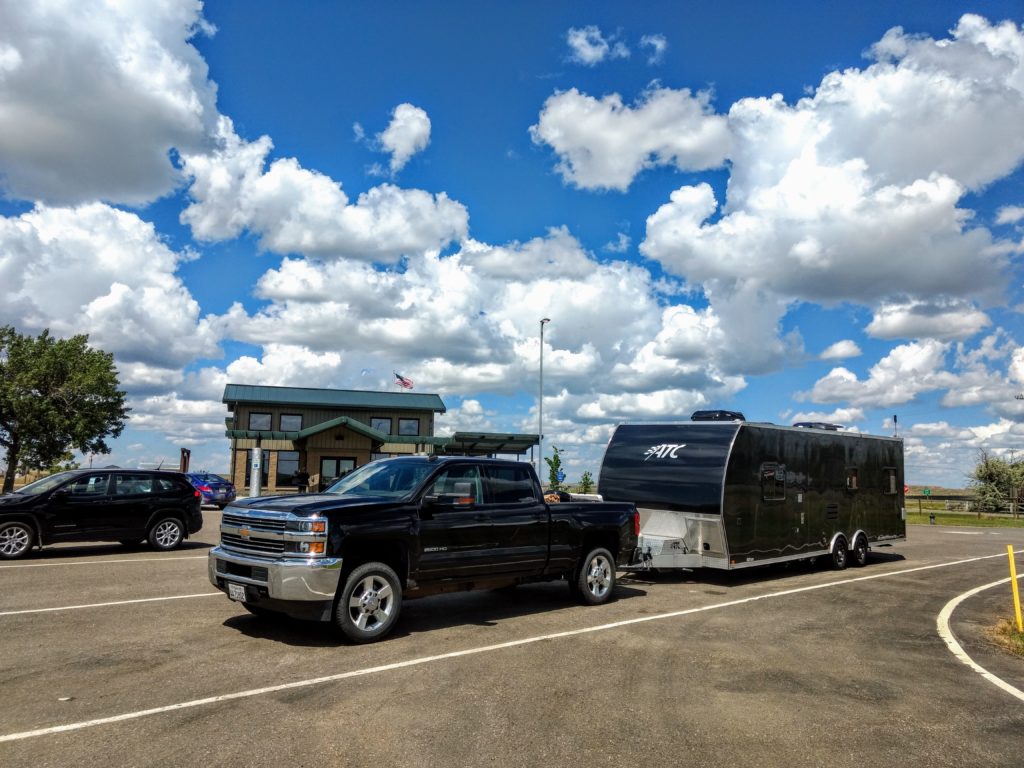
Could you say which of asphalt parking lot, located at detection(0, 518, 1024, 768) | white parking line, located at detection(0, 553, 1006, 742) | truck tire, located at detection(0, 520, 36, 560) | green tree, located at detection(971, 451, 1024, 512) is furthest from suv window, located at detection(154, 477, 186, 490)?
green tree, located at detection(971, 451, 1024, 512)

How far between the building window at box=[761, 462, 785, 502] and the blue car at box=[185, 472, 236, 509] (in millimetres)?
24634

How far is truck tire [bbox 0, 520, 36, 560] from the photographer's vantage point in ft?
44.3

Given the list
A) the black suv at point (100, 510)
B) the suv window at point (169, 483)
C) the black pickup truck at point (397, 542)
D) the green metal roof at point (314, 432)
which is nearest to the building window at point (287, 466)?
the green metal roof at point (314, 432)

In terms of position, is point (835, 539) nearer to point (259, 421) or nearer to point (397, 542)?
point (397, 542)

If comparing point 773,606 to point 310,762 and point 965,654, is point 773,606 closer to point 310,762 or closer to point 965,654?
point 965,654

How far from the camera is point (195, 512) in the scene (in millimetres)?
16266

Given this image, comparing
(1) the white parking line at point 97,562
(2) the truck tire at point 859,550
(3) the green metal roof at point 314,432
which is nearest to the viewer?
(1) the white parking line at point 97,562

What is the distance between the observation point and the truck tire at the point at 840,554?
15502 mm

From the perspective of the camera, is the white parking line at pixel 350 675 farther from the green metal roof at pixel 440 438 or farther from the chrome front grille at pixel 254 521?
the green metal roof at pixel 440 438

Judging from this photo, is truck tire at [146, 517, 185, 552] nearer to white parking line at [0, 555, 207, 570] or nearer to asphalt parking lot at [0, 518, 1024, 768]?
white parking line at [0, 555, 207, 570]

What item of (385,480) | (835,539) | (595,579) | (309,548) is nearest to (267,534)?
(309,548)

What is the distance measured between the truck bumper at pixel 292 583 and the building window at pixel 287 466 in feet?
118

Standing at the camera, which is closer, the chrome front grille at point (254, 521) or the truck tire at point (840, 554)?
the chrome front grille at point (254, 521)

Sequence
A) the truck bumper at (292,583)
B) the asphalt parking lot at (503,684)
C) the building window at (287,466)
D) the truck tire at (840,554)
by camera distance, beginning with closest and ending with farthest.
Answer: the asphalt parking lot at (503,684) < the truck bumper at (292,583) < the truck tire at (840,554) < the building window at (287,466)
